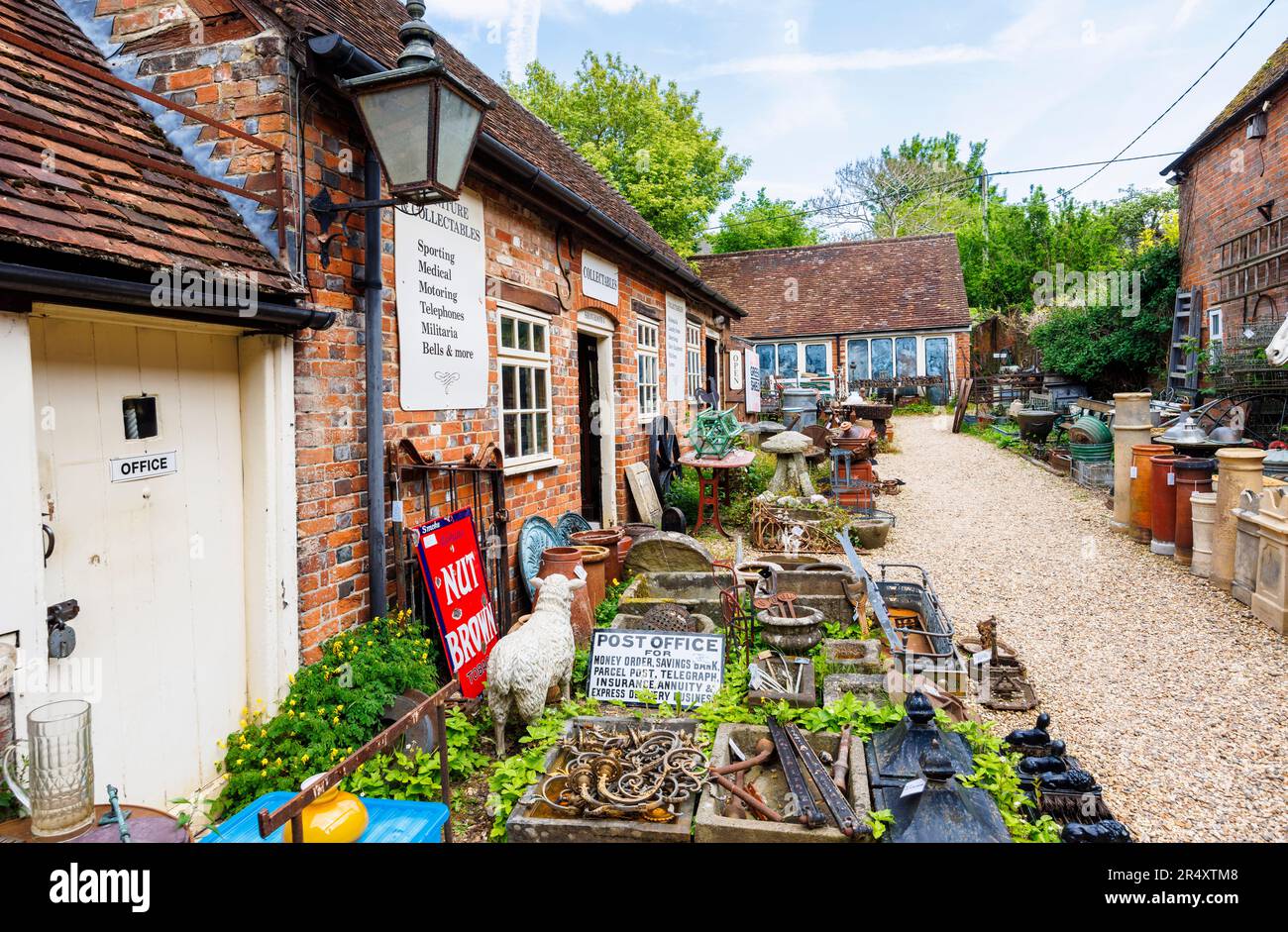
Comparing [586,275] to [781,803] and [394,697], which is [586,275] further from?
[781,803]

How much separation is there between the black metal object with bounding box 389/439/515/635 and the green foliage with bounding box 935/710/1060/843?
3.10m

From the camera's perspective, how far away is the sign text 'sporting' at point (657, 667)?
15.7ft

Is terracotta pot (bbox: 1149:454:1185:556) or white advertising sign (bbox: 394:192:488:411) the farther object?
terracotta pot (bbox: 1149:454:1185:556)

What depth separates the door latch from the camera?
9.41 ft

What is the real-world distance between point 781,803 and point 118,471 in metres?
3.30

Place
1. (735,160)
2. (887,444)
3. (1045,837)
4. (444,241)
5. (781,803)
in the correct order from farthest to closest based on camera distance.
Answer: (735,160)
(887,444)
(444,241)
(781,803)
(1045,837)

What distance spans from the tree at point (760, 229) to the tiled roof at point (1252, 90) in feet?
71.1

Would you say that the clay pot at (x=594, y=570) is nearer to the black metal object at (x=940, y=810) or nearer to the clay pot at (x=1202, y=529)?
the black metal object at (x=940, y=810)

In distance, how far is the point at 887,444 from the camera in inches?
718

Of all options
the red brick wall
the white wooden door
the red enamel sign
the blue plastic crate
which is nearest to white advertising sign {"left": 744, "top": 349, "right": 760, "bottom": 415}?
the red brick wall

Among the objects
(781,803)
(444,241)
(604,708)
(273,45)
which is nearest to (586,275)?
(444,241)

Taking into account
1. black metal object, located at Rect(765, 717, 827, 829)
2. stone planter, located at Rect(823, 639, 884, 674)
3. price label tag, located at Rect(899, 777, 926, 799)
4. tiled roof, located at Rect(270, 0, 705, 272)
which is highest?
tiled roof, located at Rect(270, 0, 705, 272)

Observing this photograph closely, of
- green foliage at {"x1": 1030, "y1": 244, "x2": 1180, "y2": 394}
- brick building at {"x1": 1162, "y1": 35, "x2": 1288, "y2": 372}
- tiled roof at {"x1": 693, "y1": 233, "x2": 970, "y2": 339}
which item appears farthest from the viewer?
tiled roof at {"x1": 693, "y1": 233, "x2": 970, "y2": 339}

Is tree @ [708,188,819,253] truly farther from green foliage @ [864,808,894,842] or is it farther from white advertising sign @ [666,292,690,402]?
green foliage @ [864,808,894,842]
